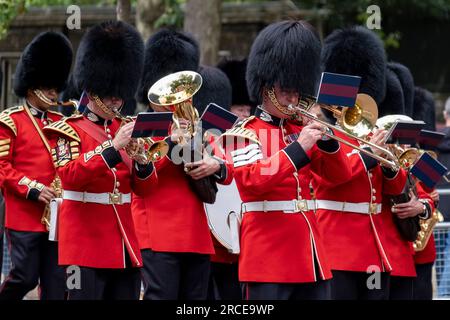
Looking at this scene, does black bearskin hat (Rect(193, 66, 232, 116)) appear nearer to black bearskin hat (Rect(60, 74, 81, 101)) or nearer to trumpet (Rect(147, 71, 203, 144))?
trumpet (Rect(147, 71, 203, 144))

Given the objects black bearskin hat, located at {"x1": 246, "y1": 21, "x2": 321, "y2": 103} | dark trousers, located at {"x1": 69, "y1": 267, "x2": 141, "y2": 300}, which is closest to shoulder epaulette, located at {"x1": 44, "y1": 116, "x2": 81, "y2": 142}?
dark trousers, located at {"x1": 69, "y1": 267, "x2": 141, "y2": 300}

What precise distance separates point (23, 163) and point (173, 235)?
50.0 inches

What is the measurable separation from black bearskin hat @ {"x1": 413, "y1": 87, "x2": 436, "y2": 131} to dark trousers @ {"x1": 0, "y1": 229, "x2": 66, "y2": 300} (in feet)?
10.4

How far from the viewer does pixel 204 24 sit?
466 inches

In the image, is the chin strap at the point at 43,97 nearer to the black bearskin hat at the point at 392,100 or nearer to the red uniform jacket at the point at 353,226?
the red uniform jacket at the point at 353,226

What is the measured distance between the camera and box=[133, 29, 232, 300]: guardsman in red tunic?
6.60 m

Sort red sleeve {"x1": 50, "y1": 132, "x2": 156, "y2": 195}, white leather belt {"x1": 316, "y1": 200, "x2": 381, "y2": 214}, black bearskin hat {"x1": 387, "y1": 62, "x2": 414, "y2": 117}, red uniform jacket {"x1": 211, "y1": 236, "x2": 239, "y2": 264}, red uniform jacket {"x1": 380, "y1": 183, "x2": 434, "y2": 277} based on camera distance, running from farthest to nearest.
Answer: black bearskin hat {"x1": 387, "y1": 62, "x2": 414, "y2": 117} < red uniform jacket {"x1": 211, "y1": 236, "x2": 239, "y2": 264} < red uniform jacket {"x1": 380, "y1": 183, "x2": 434, "y2": 277} < white leather belt {"x1": 316, "y1": 200, "x2": 381, "y2": 214} < red sleeve {"x1": 50, "y1": 132, "x2": 156, "y2": 195}

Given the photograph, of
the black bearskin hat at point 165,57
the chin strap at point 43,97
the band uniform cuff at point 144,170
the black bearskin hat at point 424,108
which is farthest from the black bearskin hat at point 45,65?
the black bearskin hat at point 424,108

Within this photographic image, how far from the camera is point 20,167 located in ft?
24.3

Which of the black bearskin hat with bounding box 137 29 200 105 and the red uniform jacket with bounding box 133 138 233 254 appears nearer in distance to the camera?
the red uniform jacket with bounding box 133 138 233 254

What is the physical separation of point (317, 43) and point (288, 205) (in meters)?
0.94

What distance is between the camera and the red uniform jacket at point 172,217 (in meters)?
6.66

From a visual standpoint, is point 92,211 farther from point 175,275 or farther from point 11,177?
point 11,177

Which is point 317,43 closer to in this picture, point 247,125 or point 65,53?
point 247,125
